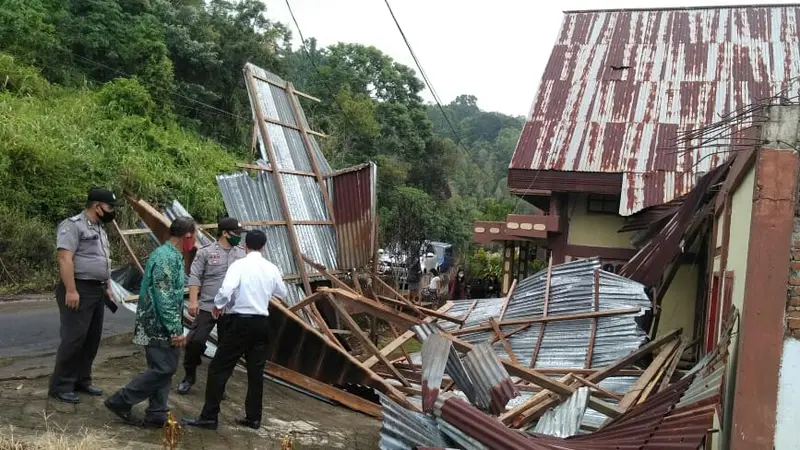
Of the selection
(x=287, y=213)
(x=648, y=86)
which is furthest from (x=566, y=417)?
(x=648, y=86)

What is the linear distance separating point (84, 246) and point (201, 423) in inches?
63.1

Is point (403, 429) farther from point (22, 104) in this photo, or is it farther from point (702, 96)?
point (22, 104)

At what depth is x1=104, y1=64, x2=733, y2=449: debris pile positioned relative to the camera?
5008mm

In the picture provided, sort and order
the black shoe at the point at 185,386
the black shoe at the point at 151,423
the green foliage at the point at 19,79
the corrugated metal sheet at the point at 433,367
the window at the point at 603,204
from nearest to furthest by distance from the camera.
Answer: the corrugated metal sheet at the point at 433,367, the black shoe at the point at 151,423, the black shoe at the point at 185,386, the window at the point at 603,204, the green foliage at the point at 19,79

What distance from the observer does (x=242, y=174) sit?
10156 millimetres

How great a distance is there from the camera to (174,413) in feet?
19.1

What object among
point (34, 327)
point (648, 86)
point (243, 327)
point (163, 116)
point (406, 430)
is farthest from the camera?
point (163, 116)

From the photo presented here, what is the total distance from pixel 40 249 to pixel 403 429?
1437 cm

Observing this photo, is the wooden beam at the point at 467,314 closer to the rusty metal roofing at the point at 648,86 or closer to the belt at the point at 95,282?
the rusty metal roofing at the point at 648,86

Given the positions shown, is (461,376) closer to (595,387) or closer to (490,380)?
(490,380)

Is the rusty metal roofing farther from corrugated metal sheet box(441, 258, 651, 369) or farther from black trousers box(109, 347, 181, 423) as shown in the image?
black trousers box(109, 347, 181, 423)

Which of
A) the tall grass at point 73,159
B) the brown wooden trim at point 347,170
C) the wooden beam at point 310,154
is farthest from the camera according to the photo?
the tall grass at point 73,159

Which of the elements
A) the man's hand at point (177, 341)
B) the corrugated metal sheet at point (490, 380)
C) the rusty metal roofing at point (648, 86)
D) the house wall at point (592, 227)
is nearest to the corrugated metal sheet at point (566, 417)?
Result: the corrugated metal sheet at point (490, 380)

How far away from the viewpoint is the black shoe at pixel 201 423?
216 inches
